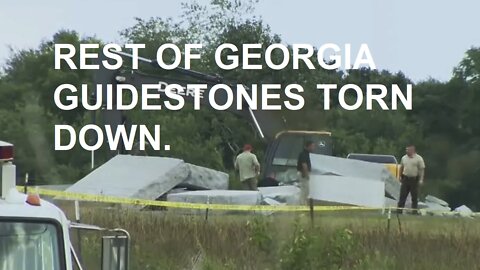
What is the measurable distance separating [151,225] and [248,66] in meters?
28.2

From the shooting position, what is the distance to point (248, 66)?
4222 centimetres

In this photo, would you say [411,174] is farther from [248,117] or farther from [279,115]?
[248,117]

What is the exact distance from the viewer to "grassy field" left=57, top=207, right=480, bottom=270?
12305mm

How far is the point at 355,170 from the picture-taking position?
21375 millimetres

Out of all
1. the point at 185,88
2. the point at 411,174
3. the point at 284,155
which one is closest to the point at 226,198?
the point at 411,174

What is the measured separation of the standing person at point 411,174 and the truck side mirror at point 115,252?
16.3 metres

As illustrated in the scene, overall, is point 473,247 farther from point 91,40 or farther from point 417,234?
point 91,40

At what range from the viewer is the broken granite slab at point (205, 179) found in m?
24.3

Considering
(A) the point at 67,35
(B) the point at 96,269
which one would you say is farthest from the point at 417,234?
(A) the point at 67,35

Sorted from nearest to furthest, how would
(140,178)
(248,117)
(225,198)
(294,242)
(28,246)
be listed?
(28,246) → (294,242) → (225,198) → (140,178) → (248,117)

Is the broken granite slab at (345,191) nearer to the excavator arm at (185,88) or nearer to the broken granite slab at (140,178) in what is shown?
the excavator arm at (185,88)

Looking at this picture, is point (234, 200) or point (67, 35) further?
point (67, 35)

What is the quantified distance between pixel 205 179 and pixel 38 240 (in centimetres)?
1917


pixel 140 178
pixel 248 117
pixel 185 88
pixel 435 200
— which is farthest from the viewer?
pixel 185 88
